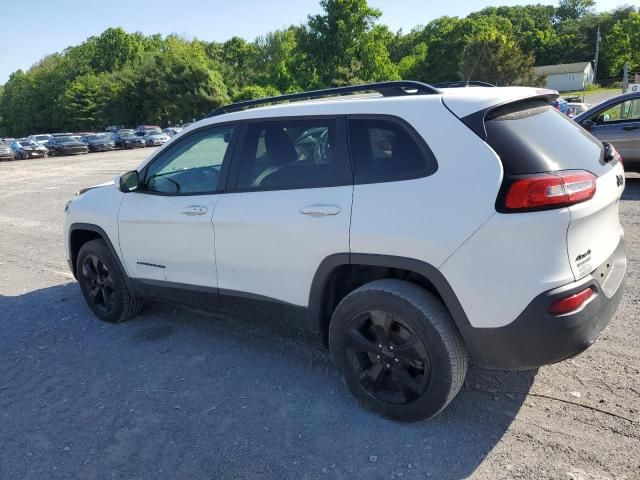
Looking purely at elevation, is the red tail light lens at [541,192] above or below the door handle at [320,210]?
above

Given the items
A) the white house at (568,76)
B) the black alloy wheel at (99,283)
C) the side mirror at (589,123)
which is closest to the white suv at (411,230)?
the black alloy wheel at (99,283)

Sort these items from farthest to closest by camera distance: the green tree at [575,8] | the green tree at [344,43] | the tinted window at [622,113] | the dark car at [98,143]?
the green tree at [575,8], the green tree at [344,43], the dark car at [98,143], the tinted window at [622,113]

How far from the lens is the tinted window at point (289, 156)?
9.76 ft

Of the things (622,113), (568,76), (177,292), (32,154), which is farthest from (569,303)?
(568,76)

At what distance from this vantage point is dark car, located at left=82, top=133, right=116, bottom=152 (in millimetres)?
40500

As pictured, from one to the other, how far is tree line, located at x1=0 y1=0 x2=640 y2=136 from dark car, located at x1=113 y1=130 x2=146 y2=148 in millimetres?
17383

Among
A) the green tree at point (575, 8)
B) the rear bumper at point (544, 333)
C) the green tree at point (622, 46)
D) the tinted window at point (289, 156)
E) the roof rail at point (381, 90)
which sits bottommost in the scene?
the rear bumper at point (544, 333)

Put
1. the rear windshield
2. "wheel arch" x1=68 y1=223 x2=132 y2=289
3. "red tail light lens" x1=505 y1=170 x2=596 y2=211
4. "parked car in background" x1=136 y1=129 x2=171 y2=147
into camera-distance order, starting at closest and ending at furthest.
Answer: "red tail light lens" x1=505 y1=170 x2=596 y2=211 < the rear windshield < "wheel arch" x1=68 y1=223 x2=132 y2=289 < "parked car in background" x1=136 y1=129 x2=171 y2=147

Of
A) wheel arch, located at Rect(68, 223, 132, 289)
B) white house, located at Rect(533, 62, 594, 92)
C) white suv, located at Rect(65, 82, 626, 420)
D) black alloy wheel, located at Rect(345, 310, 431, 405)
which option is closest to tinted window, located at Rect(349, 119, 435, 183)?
white suv, located at Rect(65, 82, 626, 420)

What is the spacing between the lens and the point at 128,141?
41.8m

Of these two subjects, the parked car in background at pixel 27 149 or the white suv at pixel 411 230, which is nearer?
the white suv at pixel 411 230

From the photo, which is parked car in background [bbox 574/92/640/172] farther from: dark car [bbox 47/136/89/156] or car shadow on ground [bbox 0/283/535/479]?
dark car [bbox 47/136/89/156]

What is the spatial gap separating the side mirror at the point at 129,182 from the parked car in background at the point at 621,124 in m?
7.80

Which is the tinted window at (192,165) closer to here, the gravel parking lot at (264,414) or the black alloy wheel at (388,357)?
the gravel parking lot at (264,414)
